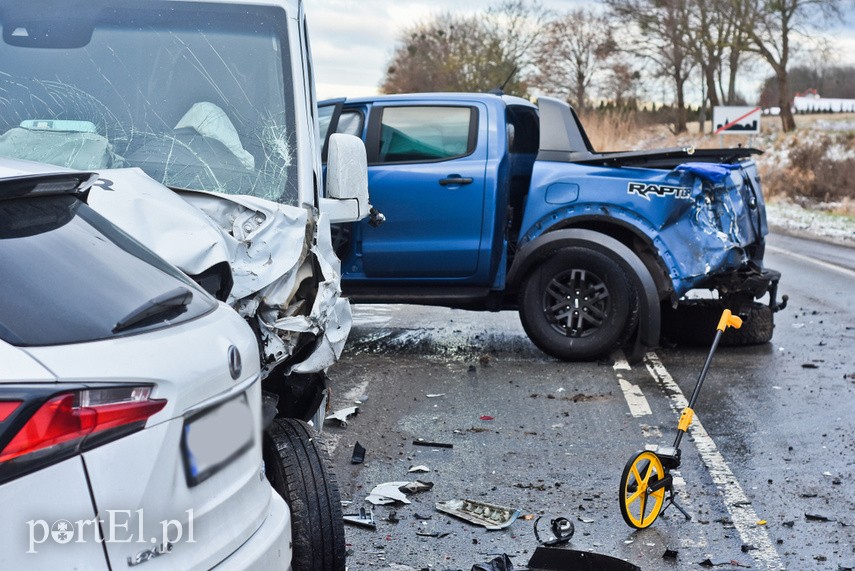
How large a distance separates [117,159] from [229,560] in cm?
272

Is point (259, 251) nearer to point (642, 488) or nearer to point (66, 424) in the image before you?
point (642, 488)

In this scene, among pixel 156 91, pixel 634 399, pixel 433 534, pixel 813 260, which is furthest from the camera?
pixel 813 260

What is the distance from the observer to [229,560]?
269 centimetres

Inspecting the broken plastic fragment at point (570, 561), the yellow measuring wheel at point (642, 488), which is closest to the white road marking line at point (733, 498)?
the yellow measuring wheel at point (642, 488)

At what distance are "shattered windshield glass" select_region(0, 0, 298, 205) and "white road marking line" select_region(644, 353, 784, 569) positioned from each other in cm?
250

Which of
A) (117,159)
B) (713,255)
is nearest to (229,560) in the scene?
(117,159)

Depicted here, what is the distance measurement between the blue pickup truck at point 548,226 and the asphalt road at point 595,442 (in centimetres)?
48

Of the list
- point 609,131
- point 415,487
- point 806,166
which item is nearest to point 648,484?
point 415,487

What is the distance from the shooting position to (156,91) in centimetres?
518

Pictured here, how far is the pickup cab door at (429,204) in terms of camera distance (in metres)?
8.65

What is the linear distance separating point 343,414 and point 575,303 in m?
2.60

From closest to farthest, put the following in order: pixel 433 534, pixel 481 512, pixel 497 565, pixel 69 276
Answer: pixel 69 276, pixel 497 565, pixel 433 534, pixel 481 512

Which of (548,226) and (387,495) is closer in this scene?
(387,495)

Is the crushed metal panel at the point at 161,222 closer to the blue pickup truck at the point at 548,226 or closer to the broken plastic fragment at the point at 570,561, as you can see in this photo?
the broken plastic fragment at the point at 570,561
